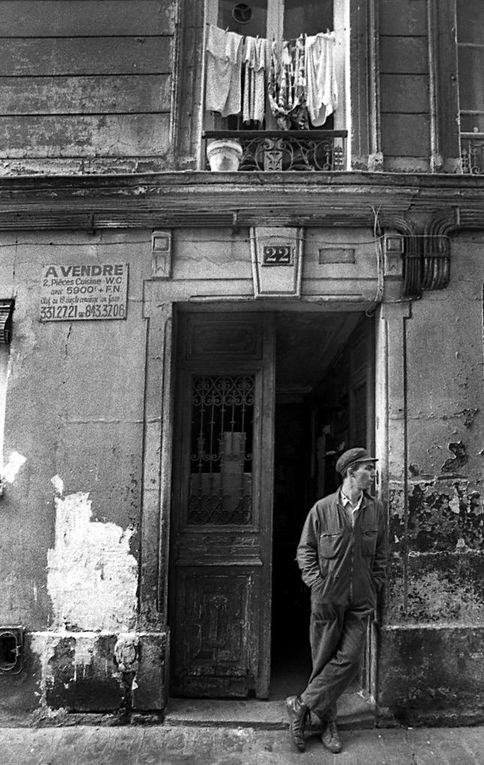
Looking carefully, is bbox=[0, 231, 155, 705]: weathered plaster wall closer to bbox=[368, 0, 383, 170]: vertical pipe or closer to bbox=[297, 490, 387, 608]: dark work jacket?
bbox=[297, 490, 387, 608]: dark work jacket

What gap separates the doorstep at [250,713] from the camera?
4.45 metres

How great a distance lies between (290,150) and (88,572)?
3959 millimetres

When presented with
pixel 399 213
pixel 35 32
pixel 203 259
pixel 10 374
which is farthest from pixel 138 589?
pixel 35 32

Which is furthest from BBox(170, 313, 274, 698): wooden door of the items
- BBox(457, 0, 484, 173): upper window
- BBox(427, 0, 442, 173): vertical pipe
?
BBox(457, 0, 484, 173): upper window

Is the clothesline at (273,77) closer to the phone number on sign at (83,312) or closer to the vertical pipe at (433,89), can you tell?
the vertical pipe at (433,89)

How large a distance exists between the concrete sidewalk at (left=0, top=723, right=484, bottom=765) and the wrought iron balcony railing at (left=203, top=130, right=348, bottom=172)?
455 centimetres

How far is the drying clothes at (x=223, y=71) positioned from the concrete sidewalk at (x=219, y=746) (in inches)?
204

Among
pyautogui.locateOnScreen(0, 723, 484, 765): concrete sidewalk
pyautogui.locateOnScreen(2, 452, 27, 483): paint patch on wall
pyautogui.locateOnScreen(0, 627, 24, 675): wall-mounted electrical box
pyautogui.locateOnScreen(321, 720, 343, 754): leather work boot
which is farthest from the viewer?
pyautogui.locateOnScreen(2, 452, 27, 483): paint patch on wall

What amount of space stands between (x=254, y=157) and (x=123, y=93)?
1307 mm

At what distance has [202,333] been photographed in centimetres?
531

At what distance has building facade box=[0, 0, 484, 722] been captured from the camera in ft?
15.2

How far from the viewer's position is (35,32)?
211 inches

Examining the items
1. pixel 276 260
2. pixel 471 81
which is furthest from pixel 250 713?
pixel 471 81

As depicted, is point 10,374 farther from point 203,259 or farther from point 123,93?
point 123,93
